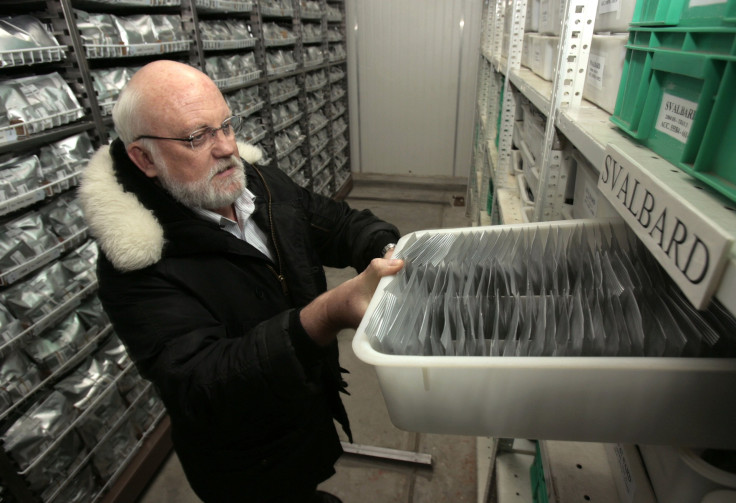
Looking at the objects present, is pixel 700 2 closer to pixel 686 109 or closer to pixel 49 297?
pixel 686 109

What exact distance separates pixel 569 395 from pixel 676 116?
0.37 metres

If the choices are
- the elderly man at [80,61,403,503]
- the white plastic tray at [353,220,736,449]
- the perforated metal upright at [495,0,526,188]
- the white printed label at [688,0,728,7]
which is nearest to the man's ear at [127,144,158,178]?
the elderly man at [80,61,403,503]

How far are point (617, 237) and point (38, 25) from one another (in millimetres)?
2085

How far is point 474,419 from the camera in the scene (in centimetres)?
51

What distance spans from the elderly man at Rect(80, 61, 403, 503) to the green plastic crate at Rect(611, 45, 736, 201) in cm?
39

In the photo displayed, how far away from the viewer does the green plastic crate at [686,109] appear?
0.38 m

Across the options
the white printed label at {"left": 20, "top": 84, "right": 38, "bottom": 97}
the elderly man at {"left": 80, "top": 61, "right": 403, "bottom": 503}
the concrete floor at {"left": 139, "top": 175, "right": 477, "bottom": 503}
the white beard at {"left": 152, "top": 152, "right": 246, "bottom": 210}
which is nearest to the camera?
the elderly man at {"left": 80, "top": 61, "right": 403, "bottom": 503}

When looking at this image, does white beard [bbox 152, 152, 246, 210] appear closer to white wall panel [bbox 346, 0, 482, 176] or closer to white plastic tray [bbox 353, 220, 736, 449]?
white plastic tray [bbox 353, 220, 736, 449]

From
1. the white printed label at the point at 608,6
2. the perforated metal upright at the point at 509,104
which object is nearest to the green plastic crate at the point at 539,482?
the white printed label at the point at 608,6

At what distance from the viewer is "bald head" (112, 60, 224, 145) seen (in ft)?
3.53

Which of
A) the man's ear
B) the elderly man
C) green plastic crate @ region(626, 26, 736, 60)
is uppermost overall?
green plastic crate @ region(626, 26, 736, 60)

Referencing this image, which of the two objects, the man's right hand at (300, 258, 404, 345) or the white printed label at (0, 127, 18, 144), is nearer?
the man's right hand at (300, 258, 404, 345)

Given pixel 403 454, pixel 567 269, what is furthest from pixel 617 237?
pixel 403 454

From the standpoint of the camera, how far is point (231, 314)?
111 cm
